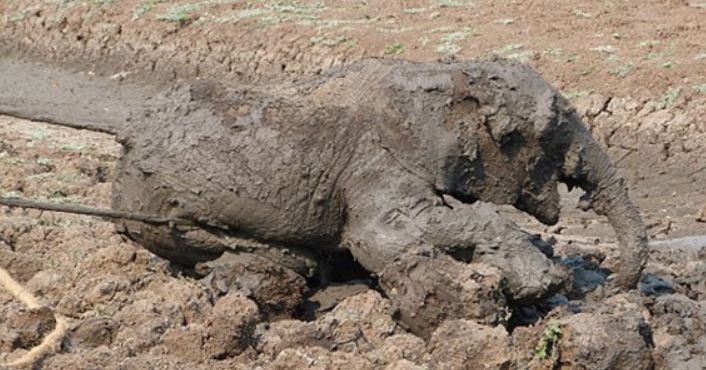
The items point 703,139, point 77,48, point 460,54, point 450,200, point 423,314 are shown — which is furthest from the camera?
point 77,48

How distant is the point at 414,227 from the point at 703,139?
17.7ft

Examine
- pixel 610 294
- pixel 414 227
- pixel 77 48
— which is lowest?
pixel 77 48

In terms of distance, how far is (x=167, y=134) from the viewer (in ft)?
26.1

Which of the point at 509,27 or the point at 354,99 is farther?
the point at 509,27

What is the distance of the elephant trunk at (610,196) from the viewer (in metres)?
8.09

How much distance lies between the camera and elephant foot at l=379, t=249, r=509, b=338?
7.28 meters

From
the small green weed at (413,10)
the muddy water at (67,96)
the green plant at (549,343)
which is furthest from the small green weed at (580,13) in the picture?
the green plant at (549,343)

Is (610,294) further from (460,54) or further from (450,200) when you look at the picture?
(460,54)

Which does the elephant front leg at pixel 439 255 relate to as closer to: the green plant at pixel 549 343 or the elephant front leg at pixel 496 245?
the elephant front leg at pixel 496 245

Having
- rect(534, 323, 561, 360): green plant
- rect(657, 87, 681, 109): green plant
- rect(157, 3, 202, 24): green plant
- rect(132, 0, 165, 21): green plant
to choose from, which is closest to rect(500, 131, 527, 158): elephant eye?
rect(534, 323, 561, 360): green plant

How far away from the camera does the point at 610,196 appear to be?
8180 millimetres

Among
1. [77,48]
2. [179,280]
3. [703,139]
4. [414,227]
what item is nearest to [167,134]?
[179,280]

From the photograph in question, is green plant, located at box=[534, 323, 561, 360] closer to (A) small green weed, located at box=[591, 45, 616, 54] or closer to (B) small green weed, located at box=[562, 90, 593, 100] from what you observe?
(B) small green weed, located at box=[562, 90, 593, 100]

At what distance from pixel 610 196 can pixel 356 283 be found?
4.51ft
